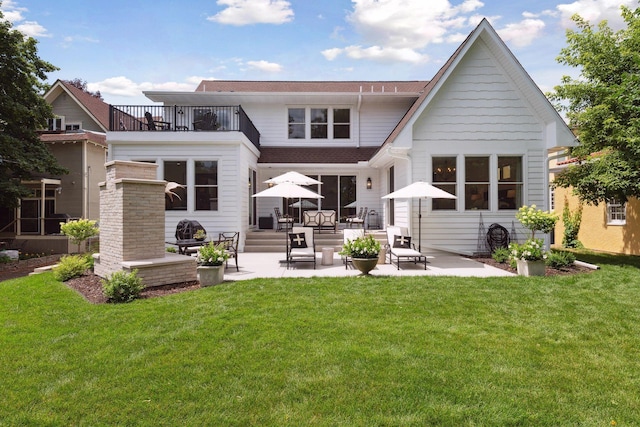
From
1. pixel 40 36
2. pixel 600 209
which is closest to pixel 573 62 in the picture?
pixel 600 209

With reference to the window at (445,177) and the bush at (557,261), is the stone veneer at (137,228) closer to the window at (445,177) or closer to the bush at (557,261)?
the window at (445,177)

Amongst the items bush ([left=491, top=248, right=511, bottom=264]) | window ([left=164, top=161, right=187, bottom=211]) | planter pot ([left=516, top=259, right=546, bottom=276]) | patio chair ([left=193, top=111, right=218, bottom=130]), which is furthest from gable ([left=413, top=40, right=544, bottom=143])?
patio chair ([left=193, top=111, right=218, bottom=130])

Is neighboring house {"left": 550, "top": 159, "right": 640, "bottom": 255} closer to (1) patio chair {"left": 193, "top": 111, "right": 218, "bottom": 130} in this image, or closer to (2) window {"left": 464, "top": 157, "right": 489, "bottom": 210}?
(2) window {"left": 464, "top": 157, "right": 489, "bottom": 210}

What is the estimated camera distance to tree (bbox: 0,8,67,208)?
13.4 metres

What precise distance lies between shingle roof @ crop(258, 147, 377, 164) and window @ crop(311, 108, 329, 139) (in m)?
0.75

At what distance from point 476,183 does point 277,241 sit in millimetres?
6965

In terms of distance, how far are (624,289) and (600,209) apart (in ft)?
32.2

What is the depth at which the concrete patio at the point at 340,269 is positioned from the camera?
8.37 meters

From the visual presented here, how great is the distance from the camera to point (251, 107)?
53.9ft

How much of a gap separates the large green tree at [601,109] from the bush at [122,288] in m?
11.9

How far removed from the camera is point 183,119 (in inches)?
636

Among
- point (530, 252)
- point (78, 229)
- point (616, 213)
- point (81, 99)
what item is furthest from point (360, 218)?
point (81, 99)

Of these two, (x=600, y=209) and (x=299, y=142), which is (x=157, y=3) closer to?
(x=299, y=142)

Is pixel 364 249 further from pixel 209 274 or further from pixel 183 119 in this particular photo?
pixel 183 119
